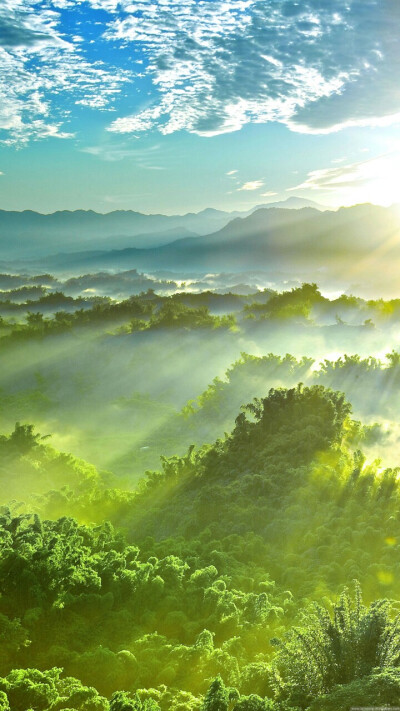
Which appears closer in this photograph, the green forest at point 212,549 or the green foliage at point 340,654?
the green foliage at point 340,654

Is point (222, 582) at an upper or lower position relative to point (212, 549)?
upper

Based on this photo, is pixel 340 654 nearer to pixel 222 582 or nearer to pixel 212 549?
pixel 222 582

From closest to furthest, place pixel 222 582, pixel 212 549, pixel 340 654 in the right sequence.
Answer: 1. pixel 340 654
2. pixel 222 582
3. pixel 212 549

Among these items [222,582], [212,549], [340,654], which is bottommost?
[212,549]

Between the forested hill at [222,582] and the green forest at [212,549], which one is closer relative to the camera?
the forested hill at [222,582]

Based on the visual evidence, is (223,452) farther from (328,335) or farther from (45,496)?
(328,335)

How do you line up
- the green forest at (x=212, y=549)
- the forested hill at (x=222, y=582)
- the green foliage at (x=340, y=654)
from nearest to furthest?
the green foliage at (x=340, y=654) < the forested hill at (x=222, y=582) < the green forest at (x=212, y=549)

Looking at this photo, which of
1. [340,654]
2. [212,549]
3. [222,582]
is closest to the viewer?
[340,654]

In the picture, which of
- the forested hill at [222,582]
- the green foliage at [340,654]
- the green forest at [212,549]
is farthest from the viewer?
the green forest at [212,549]

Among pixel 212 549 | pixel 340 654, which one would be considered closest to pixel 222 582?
pixel 212 549
